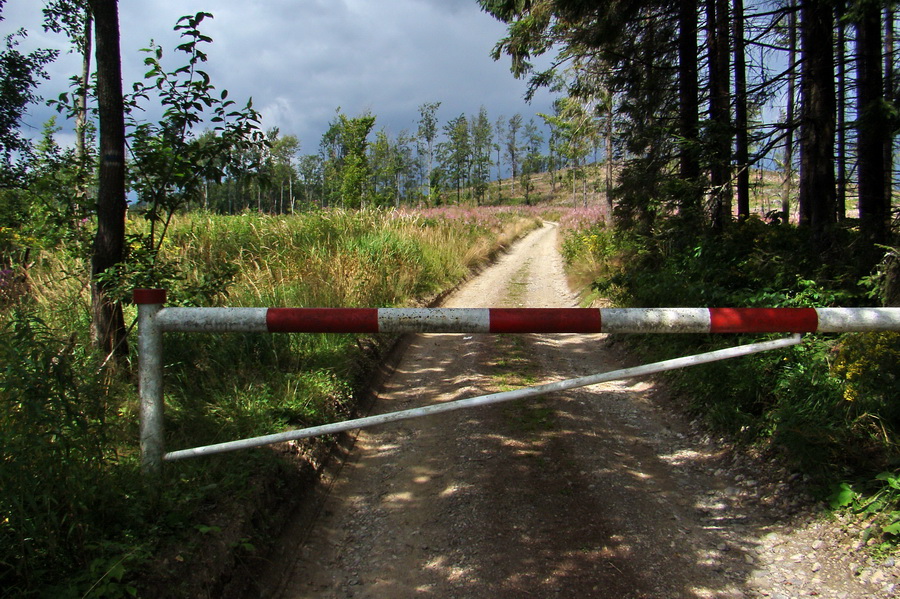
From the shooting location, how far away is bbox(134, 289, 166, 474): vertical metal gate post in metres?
2.59

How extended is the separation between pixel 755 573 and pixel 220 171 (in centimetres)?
455

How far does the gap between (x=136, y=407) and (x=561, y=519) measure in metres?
2.86

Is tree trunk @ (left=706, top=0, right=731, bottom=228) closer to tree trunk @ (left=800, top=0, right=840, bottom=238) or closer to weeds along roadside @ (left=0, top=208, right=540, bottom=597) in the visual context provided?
tree trunk @ (left=800, top=0, right=840, bottom=238)

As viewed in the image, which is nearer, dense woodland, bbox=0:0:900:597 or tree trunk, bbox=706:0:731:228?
dense woodland, bbox=0:0:900:597

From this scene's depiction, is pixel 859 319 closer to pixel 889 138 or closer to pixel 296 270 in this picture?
pixel 889 138

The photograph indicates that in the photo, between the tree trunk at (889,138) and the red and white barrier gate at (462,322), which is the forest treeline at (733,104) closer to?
the tree trunk at (889,138)

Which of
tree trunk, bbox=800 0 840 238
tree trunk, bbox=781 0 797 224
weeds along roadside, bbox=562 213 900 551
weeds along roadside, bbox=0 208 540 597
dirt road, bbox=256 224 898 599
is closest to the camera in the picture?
weeds along roadside, bbox=0 208 540 597

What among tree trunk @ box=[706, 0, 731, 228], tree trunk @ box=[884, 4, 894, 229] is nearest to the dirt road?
tree trunk @ box=[884, 4, 894, 229]

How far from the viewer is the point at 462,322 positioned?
260 centimetres

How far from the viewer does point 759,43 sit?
758cm

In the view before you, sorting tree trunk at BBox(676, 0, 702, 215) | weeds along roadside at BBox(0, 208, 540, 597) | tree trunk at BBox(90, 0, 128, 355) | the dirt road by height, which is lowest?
the dirt road

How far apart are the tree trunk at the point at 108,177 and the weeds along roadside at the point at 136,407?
0.18 m

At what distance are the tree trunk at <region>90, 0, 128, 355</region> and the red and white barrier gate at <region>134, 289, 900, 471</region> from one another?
1.72 m

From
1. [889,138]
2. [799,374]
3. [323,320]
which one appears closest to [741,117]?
[889,138]
